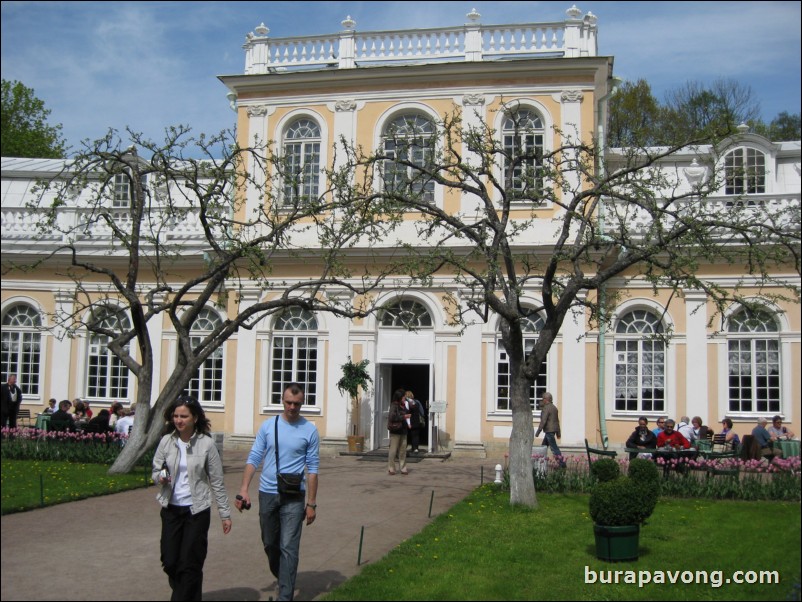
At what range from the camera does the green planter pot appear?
352 inches

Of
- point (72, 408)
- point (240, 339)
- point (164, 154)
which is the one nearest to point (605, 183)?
point (164, 154)

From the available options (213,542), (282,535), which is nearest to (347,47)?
→ (213,542)

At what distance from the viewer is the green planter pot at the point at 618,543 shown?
29.3 ft

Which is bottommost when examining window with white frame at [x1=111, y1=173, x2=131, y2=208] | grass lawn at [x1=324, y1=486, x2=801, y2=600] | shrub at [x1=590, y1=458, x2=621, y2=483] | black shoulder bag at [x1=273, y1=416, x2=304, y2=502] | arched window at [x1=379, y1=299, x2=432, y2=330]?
grass lawn at [x1=324, y1=486, x2=801, y2=600]

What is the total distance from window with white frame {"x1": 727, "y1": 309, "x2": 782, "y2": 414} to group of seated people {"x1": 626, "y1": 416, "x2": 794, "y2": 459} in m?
0.71

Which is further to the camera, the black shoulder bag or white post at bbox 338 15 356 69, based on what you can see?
white post at bbox 338 15 356 69

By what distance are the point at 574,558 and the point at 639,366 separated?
1266 cm

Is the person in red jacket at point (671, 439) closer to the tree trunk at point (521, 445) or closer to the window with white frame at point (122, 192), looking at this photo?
the tree trunk at point (521, 445)

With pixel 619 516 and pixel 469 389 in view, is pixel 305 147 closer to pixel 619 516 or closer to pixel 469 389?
pixel 469 389

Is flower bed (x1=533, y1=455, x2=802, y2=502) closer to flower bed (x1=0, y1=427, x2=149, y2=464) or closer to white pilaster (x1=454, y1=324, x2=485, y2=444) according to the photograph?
white pilaster (x1=454, y1=324, x2=485, y2=444)

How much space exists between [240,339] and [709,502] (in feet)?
43.7

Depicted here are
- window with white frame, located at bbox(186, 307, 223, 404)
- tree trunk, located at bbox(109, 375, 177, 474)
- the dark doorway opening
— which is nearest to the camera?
tree trunk, located at bbox(109, 375, 177, 474)

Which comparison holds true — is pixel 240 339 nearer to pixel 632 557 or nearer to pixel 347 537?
pixel 347 537

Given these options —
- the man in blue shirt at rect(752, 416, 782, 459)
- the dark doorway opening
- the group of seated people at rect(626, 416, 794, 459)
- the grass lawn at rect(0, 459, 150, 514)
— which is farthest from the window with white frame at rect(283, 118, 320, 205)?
the man in blue shirt at rect(752, 416, 782, 459)
